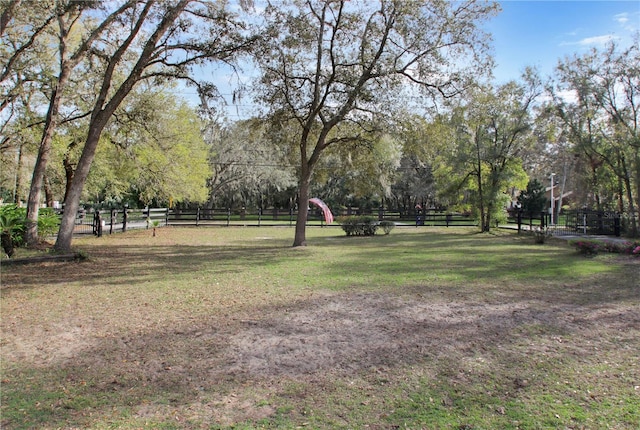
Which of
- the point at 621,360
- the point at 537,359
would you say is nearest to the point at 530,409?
the point at 537,359

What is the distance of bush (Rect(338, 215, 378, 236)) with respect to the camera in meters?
20.3

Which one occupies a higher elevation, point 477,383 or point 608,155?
point 608,155

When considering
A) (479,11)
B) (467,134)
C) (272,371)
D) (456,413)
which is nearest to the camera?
(456,413)

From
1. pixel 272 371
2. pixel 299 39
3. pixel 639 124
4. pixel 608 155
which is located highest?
pixel 299 39

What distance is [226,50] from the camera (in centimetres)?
1158

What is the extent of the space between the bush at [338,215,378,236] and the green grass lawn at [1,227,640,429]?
11.4 m

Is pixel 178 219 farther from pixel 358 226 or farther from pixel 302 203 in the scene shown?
pixel 302 203

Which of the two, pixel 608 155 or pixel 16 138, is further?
pixel 608 155

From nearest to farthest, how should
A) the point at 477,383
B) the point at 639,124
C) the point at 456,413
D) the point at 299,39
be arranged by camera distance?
the point at 456,413 < the point at 477,383 < the point at 299,39 < the point at 639,124

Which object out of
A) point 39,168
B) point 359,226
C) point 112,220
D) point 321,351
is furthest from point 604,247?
point 112,220

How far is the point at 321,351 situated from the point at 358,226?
16.1 metres

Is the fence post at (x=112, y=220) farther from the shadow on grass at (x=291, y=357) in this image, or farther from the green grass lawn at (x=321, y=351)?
the shadow on grass at (x=291, y=357)

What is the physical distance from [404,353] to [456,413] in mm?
1223

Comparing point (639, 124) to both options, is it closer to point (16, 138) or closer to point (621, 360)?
point (621, 360)
